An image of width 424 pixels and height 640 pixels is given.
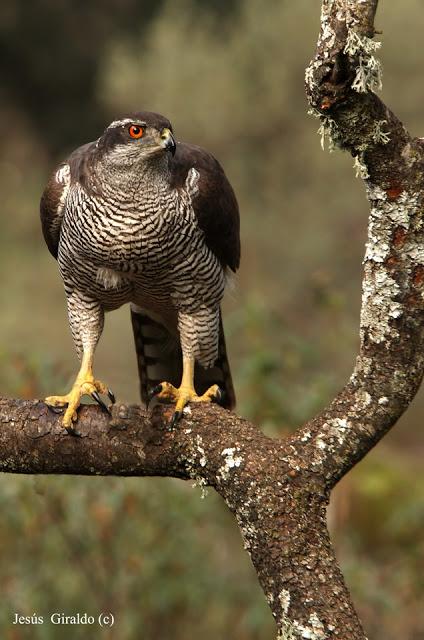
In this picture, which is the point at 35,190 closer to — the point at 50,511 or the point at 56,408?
the point at 50,511

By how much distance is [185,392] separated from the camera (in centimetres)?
423

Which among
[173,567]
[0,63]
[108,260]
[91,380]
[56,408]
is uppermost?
[0,63]

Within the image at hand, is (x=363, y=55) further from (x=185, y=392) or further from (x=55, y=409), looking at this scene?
(x=185, y=392)

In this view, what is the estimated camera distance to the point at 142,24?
2555cm

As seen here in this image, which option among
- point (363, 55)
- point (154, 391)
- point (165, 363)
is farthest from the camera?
point (165, 363)

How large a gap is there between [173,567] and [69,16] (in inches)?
891

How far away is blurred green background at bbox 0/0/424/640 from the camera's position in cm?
545

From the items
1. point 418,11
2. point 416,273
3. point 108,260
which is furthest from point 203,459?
point 418,11

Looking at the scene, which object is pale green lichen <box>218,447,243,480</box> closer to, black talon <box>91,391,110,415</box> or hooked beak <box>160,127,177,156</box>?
black talon <box>91,391,110,415</box>

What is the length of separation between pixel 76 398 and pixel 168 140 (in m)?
1.10

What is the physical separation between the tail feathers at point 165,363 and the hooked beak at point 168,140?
1.13 m

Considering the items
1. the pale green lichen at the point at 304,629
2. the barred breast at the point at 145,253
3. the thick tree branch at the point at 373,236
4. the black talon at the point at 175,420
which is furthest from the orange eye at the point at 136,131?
the pale green lichen at the point at 304,629

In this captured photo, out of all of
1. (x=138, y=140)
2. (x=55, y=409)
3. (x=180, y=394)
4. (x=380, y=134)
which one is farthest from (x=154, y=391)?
(x=380, y=134)

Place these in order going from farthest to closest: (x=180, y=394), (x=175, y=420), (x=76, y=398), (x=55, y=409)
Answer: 1. (x=180, y=394)
2. (x=76, y=398)
3. (x=55, y=409)
4. (x=175, y=420)
